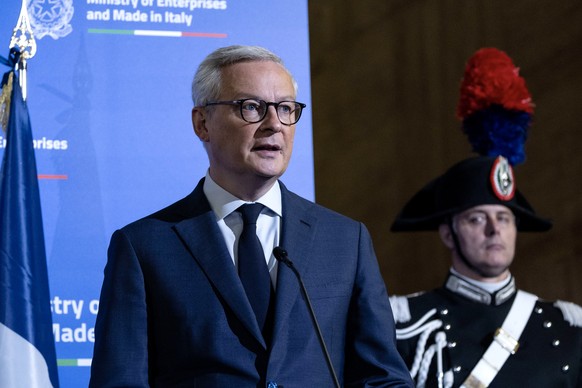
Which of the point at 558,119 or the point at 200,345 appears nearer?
the point at 200,345

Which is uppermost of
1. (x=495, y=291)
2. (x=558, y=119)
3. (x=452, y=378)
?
(x=558, y=119)

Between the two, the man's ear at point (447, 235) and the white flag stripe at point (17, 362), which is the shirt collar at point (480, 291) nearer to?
the man's ear at point (447, 235)

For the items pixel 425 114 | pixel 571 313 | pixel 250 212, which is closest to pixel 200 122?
pixel 250 212

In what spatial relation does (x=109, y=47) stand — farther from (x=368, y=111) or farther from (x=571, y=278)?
(x=571, y=278)

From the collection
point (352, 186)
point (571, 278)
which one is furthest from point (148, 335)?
point (571, 278)

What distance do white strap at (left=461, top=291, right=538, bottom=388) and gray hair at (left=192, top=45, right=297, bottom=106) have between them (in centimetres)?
149

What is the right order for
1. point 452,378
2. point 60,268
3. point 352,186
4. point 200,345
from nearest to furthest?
point 200,345 < point 60,268 < point 452,378 < point 352,186

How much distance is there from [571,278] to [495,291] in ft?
3.28

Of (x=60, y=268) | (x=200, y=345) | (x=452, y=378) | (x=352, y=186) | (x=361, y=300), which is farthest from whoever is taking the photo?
(x=352, y=186)

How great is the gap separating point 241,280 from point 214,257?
0.07 meters

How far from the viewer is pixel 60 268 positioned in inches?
113

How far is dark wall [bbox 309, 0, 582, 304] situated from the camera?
4.14m

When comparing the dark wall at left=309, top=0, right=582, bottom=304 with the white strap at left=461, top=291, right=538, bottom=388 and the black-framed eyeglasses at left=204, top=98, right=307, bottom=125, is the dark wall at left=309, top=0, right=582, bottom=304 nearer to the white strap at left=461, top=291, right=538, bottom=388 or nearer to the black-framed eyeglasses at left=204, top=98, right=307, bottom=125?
the white strap at left=461, top=291, right=538, bottom=388

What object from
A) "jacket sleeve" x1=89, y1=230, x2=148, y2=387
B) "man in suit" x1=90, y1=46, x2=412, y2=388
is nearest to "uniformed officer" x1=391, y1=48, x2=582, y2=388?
"man in suit" x1=90, y1=46, x2=412, y2=388
